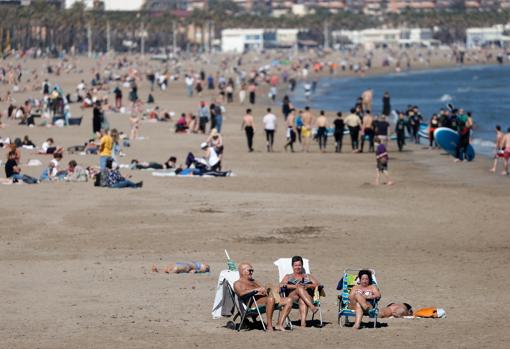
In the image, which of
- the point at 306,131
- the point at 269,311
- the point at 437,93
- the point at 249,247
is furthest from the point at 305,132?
the point at 437,93

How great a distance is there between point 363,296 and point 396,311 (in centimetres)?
61

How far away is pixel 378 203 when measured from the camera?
24.8 meters

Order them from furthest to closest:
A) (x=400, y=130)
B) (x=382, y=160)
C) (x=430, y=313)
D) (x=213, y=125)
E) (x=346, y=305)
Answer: (x=213, y=125)
(x=400, y=130)
(x=382, y=160)
(x=430, y=313)
(x=346, y=305)

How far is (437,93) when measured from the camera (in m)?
90.4

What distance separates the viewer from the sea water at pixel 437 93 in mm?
60531

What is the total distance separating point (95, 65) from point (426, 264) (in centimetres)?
9643

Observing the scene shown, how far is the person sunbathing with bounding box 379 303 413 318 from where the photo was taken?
14.3 metres

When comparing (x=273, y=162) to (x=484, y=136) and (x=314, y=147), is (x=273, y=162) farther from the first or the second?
(x=484, y=136)

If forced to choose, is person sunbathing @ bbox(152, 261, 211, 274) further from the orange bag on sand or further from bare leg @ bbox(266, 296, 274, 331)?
the orange bag on sand

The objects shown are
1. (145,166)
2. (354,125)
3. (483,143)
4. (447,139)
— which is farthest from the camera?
(483,143)

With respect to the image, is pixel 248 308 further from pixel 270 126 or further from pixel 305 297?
pixel 270 126

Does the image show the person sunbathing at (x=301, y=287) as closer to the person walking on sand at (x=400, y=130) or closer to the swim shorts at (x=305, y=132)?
the swim shorts at (x=305, y=132)

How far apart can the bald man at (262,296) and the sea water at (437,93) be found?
1001 inches

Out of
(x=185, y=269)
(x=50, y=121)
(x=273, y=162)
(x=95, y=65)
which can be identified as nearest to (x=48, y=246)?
(x=185, y=269)
